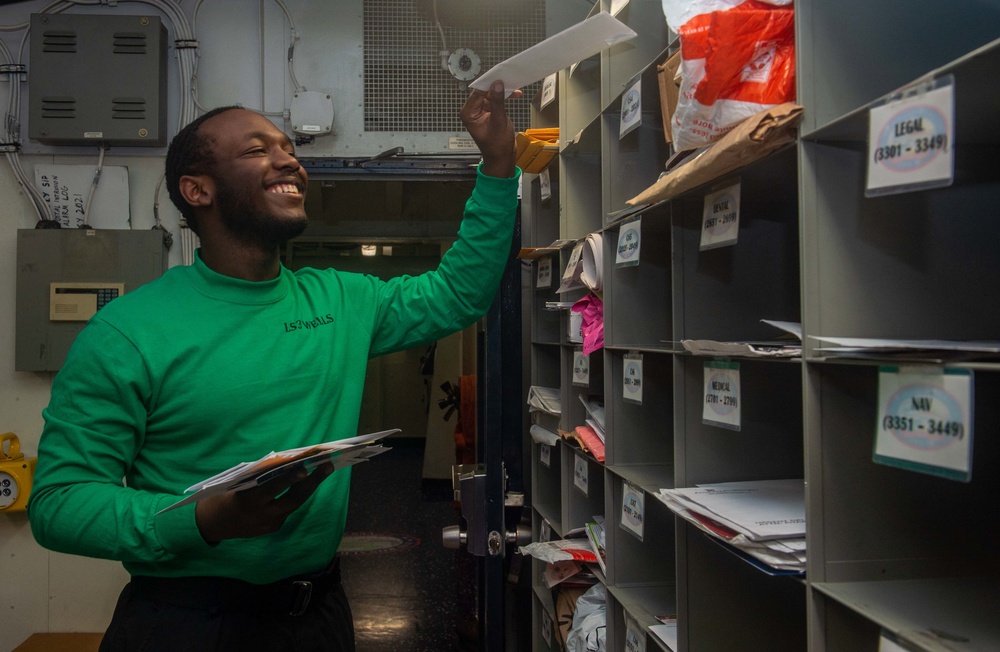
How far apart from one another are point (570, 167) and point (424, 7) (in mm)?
1352

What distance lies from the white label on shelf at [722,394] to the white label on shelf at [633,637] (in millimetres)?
559

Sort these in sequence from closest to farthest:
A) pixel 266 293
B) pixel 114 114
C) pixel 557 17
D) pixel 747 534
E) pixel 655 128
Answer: pixel 747 534 < pixel 266 293 < pixel 655 128 < pixel 114 114 < pixel 557 17

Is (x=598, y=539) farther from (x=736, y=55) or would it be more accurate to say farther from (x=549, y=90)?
(x=549, y=90)

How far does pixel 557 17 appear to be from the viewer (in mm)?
3123

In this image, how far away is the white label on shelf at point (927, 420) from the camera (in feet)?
2.18

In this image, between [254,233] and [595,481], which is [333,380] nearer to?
[254,233]

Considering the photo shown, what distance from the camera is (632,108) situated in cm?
154

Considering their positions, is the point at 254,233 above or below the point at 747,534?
above

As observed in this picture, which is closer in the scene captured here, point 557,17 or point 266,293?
point 266,293

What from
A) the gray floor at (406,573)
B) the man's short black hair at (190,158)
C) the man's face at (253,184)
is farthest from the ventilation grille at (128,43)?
the gray floor at (406,573)

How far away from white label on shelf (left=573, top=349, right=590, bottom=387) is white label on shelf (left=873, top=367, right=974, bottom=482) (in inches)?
46.9

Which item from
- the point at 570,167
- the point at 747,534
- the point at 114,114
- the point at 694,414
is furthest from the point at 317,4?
the point at 747,534

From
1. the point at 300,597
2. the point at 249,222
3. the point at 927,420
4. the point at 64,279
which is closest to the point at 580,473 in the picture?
the point at 300,597

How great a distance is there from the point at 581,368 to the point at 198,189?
108 centimetres
